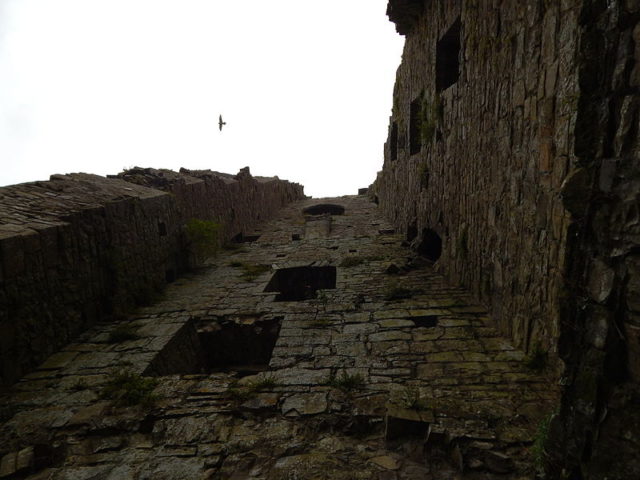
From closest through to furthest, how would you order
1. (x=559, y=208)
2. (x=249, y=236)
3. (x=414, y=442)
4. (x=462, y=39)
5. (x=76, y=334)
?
(x=414, y=442) → (x=559, y=208) → (x=76, y=334) → (x=462, y=39) → (x=249, y=236)

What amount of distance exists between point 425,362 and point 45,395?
3.96 m

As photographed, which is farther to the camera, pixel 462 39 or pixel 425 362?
pixel 462 39

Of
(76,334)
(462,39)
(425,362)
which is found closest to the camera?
(425,362)

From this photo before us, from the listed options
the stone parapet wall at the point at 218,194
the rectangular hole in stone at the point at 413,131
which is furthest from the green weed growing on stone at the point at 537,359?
the stone parapet wall at the point at 218,194

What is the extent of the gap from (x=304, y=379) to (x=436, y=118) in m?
5.53

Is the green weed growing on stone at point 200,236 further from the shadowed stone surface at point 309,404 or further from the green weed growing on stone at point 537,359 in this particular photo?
the green weed growing on stone at point 537,359

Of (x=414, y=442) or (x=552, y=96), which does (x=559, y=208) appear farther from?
(x=414, y=442)

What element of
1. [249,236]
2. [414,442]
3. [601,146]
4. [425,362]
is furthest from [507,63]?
[249,236]

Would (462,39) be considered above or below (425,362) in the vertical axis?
above

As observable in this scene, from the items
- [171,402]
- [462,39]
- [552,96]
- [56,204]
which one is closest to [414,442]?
[171,402]

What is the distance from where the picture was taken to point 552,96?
11.4 feet

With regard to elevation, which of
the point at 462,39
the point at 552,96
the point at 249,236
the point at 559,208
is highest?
the point at 462,39

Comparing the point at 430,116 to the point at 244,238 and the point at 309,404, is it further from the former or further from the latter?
the point at 244,238

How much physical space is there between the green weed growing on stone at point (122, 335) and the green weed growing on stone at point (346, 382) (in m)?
2.91
